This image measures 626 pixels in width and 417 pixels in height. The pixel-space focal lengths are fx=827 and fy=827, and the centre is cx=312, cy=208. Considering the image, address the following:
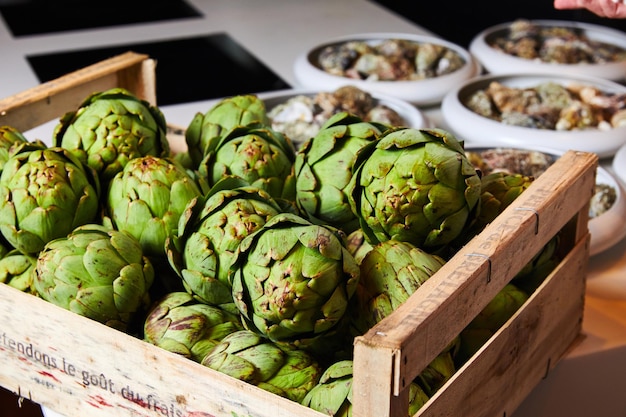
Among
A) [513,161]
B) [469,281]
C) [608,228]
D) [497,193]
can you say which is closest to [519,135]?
[513,161]

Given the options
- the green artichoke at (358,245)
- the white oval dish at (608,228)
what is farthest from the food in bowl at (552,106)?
the green artichoke at (358,245)

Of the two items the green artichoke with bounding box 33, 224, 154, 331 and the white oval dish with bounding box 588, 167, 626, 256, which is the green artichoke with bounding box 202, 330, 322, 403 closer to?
the green artichoke with bounding box 33, 224, 154, 331

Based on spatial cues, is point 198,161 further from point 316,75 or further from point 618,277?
point 316,75

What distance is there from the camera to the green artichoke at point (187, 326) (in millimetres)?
768

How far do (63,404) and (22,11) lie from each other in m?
2.04

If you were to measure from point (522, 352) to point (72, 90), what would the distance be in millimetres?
749

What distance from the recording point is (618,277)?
111 centimetres

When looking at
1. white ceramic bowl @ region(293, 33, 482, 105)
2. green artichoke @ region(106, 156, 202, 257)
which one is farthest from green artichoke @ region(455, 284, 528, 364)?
white ceramic bowl @ region(293, 33, 482, 105)

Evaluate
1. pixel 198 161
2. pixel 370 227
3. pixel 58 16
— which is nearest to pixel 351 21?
pixel 58 16

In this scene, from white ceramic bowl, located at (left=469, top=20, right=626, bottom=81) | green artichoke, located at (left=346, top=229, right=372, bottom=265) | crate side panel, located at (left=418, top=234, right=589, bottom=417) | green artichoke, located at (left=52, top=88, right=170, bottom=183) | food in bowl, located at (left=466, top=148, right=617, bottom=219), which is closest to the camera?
crate side panel, located at (left=418, top=234, right=589, bottom=417)

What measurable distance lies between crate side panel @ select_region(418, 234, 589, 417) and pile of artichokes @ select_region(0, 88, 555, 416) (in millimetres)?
20

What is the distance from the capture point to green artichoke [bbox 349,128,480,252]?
2.59 ft

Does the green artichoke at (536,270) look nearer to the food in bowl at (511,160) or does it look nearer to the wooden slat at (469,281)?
the wooden slat at (469,281)

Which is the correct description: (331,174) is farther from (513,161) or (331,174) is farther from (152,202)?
(513,161)
